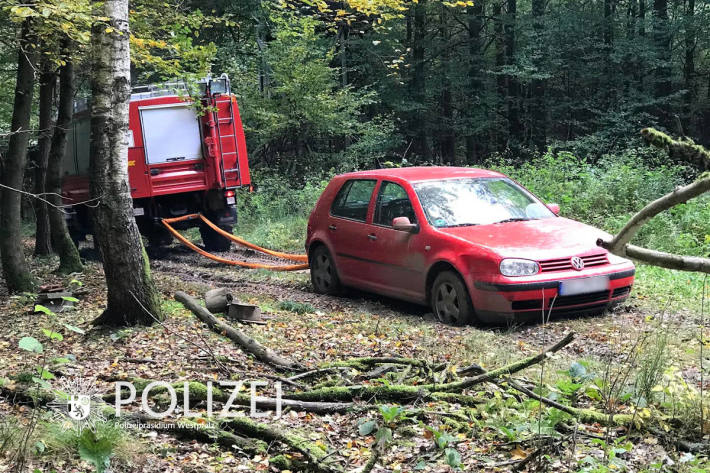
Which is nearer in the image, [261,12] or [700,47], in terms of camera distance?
[700,47]

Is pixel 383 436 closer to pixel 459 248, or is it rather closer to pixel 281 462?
pixel 281 462

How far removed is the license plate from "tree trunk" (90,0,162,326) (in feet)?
13.5

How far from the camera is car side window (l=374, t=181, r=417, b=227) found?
9.27 metres

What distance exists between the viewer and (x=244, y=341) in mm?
6418

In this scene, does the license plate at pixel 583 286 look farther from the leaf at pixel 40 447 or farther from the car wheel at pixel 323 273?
the leaf at pixel 40 447

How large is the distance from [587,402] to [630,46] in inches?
842

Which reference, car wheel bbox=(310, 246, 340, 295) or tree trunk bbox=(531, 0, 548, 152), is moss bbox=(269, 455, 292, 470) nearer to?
car wheel bbox=(310, 246, 340, 295)

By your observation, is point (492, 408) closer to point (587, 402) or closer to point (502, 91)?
point (587, 402)

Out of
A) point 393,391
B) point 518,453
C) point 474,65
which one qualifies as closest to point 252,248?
point 393,391

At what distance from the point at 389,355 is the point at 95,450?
3128 millimetres

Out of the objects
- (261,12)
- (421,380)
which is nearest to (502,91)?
(261,12)

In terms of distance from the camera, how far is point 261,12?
88.5 ft

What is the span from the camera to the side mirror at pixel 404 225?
28.8ft

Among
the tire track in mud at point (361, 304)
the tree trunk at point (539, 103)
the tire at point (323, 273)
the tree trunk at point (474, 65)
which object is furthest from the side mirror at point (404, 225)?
the tree trunk at point (474, 65)
